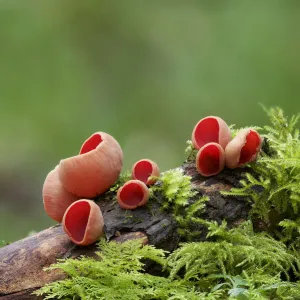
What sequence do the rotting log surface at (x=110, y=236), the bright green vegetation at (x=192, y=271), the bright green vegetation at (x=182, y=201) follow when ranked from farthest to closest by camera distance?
the bright green vegetation at (x=182, y=201) → the rotting log surface at (x=110, y=236) → the bright green vegetation at (x=192, y=271)

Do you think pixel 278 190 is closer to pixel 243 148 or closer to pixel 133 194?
pixel 243 148

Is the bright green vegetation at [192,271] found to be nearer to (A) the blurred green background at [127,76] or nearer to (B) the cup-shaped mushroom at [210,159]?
(B) the cup-shaped mushroom at [210,159]

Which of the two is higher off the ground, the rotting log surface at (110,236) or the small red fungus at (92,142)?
the small red fungus at (92,142)

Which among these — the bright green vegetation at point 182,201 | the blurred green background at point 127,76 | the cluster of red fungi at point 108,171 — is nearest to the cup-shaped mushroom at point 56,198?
the cluster of red fungi at point 108,171

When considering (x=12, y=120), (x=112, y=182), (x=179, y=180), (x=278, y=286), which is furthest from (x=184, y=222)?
(x=12, y=120)

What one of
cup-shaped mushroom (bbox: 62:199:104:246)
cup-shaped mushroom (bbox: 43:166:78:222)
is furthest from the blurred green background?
cup-shaped mushroom (bbox: 62:199:104:246)

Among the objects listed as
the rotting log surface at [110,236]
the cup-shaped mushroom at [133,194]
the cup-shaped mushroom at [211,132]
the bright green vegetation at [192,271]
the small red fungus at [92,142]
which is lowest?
the bright green vegetation at [192,271]

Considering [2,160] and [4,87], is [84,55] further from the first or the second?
[2,160]

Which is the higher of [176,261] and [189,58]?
[189,58]
